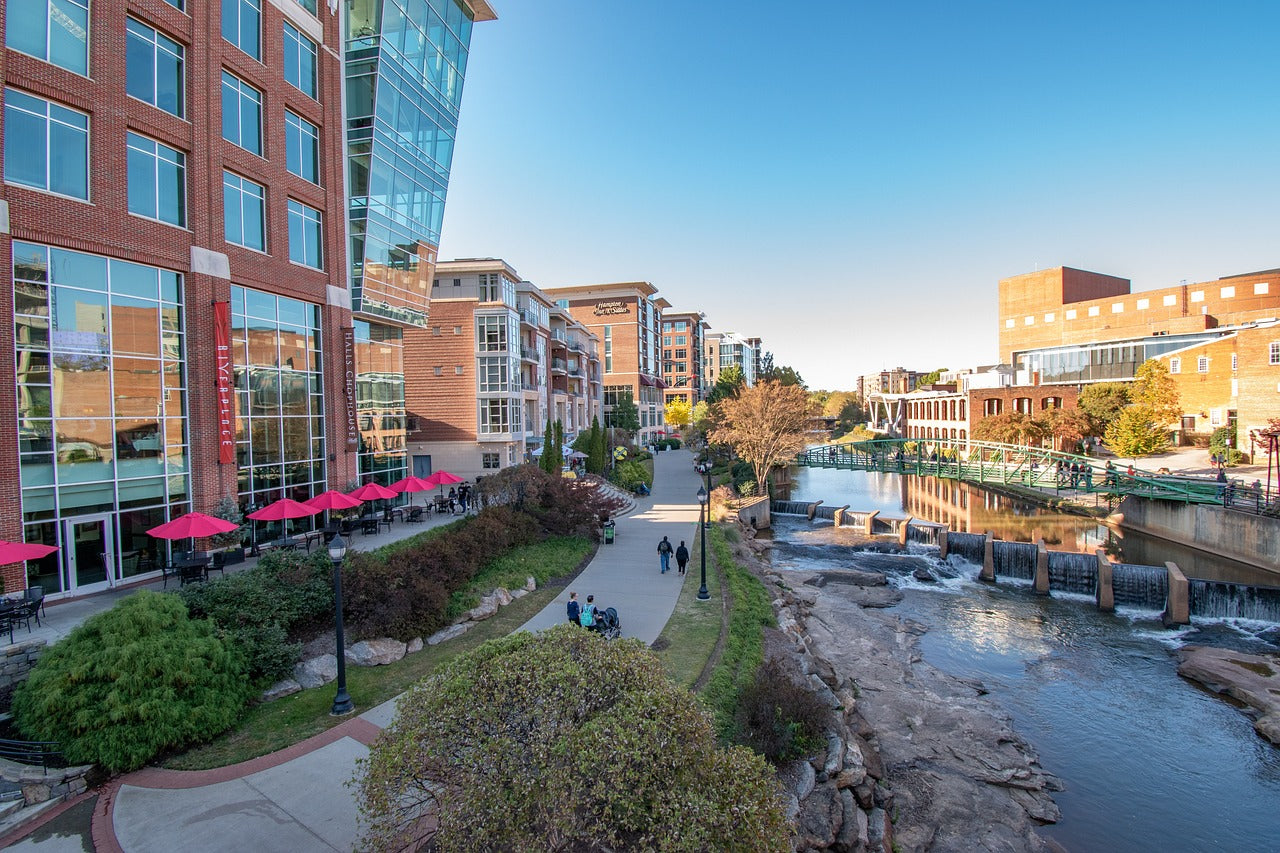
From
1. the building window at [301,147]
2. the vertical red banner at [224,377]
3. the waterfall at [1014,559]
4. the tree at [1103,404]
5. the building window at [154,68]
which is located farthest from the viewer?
the tree at [1103,404]

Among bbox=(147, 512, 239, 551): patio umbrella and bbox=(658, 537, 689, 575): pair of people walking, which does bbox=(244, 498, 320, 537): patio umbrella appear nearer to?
bbox=(147, 512, 239, 551): patio umbrella

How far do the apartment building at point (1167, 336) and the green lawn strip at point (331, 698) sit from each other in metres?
43.6

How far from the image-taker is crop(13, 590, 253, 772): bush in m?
9.37

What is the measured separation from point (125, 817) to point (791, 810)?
951 centimetres

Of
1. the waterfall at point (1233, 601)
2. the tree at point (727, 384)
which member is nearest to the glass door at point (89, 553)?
the waterfall at point (1233, 601)

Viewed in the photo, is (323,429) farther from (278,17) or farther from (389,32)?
(389,32)

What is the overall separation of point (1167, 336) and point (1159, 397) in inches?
835

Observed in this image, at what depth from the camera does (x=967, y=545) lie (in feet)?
97.8

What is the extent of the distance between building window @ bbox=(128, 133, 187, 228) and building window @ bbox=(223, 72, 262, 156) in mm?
2325

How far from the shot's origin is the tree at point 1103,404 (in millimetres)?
47375

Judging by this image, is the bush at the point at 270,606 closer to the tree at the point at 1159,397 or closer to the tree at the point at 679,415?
the tree at the point at 1159,397

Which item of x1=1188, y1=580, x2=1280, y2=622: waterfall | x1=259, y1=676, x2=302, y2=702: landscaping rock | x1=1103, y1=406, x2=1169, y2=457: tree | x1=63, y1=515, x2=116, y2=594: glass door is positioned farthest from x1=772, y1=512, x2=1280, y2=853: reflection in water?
x1=1103, y1=406, x2=1169, y2=457: tree

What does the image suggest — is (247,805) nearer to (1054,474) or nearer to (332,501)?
(332,501)

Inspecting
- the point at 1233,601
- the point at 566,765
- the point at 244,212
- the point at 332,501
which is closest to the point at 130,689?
the point at 566,765
